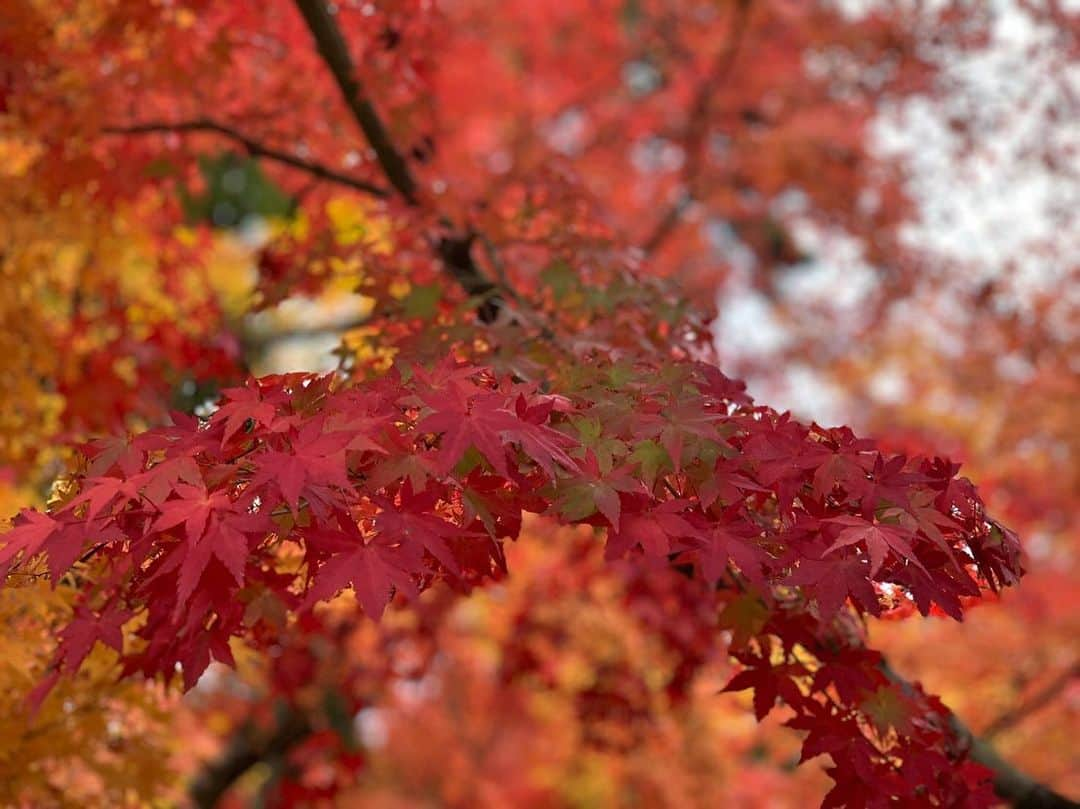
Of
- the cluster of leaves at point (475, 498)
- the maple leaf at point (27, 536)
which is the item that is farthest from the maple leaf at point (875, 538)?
the maple leaf at point (27, 536)

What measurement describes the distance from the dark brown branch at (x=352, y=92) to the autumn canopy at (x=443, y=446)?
14 millimetres

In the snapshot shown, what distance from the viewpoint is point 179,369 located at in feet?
18.0

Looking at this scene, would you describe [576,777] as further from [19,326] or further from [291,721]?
[19,326]

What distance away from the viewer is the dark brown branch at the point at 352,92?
413cm

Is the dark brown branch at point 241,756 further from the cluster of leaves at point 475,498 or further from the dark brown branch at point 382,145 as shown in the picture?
the cluster of leaves at point 475,498

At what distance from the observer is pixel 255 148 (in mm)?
4688

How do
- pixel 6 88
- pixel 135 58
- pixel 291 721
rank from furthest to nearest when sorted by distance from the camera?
pixel 291 721, pixel 135 58, pixel 6 88

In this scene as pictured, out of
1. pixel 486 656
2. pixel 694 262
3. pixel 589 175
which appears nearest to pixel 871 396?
pixel 694 262

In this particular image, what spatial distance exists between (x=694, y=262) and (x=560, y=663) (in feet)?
22.2

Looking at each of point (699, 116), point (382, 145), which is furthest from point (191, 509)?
point (699, 116)

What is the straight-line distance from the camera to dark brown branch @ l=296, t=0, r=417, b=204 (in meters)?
4.13

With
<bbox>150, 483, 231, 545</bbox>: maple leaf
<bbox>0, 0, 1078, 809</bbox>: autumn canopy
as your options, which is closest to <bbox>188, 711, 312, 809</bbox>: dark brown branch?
<bbox>0, 0, 1078, 809</bbox>: autumn canopy

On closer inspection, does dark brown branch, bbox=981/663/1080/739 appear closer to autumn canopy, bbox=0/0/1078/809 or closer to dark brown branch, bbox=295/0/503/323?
autumn canopy, bbox=0/0/1078/809

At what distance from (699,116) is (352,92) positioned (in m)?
7.79
